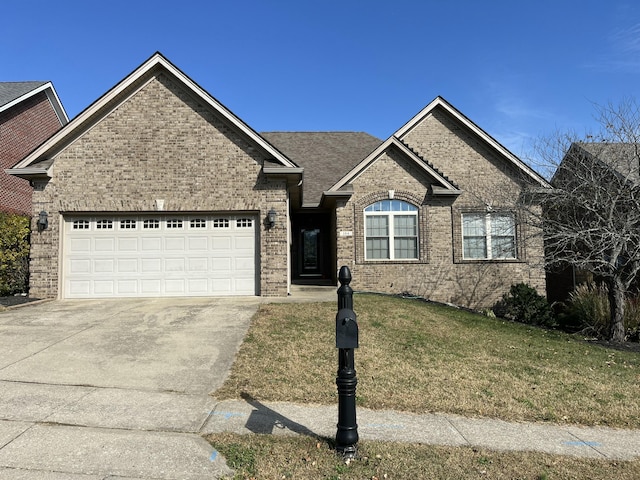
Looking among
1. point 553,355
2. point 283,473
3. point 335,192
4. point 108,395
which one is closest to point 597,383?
point 553,355

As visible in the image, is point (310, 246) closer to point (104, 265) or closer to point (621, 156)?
point (104, 265)

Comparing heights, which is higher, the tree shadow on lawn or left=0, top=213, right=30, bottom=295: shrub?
left=0, top=213, right=30, bottom=295: shrub

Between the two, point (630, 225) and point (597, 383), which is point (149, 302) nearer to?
point (597, 383)

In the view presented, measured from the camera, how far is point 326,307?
1029 cm

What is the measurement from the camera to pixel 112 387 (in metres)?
5.51

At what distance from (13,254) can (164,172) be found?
522cm

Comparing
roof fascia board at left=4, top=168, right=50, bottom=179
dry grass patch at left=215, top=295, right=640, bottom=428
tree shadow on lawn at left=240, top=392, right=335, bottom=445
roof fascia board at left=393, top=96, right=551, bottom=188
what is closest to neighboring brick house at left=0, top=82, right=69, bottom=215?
roof fascia board at left=4, top=168, right=50, bottom=179

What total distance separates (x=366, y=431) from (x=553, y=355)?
531 centimetres

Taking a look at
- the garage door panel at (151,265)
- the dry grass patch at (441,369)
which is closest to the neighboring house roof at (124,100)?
the garage door panel at (151,265)

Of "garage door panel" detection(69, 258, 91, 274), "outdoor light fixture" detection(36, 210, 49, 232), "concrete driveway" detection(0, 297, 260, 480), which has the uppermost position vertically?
"outdoor light fixture" detection(36, 210, 49, 232)

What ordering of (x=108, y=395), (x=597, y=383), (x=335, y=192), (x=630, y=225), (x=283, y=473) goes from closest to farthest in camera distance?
(x=283, y=473) < (x=108, y=395) < (x=597, y=383) < (x=630, y=225) < (x=335, y=192)

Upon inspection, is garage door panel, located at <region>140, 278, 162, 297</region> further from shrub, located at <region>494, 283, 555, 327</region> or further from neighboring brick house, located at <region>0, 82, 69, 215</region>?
shrub, located at <region>494, 283, 555, 327</region>

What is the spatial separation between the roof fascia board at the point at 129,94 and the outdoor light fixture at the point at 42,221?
1.45 m

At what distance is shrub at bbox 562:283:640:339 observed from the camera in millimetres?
10984
